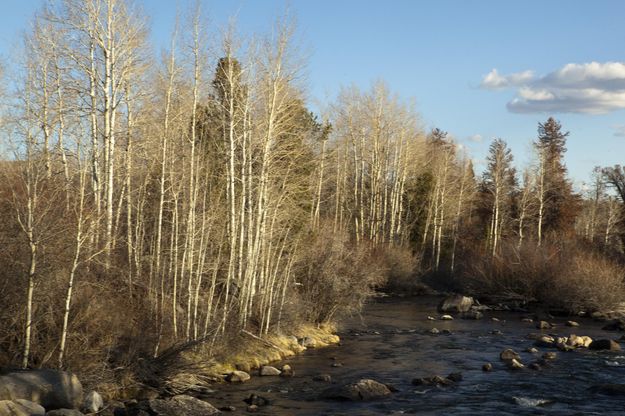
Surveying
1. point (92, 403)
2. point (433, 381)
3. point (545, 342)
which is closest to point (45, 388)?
point (92, 403)

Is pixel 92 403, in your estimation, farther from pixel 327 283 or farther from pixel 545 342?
pixel 545 342

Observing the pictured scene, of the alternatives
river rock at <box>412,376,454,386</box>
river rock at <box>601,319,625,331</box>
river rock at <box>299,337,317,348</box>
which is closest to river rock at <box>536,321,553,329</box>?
river rock at <box>601,319,625,331</box>

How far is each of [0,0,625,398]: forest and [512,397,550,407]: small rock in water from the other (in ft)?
24.8

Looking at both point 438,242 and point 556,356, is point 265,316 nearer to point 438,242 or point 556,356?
point 556,356

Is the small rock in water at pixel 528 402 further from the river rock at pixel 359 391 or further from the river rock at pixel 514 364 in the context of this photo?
the river rock at pixel 514 364

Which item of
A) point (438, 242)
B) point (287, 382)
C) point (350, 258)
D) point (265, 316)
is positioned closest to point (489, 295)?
point (438, 242)

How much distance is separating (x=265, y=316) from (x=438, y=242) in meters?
29.8

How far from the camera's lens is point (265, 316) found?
20.4 metres

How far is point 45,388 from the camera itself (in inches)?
466

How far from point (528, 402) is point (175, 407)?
25.7 ft

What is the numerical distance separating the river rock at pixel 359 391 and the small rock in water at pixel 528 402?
9.61 ft

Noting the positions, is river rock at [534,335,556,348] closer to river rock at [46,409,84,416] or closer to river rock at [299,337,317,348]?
river rock at [299,337,317,348]

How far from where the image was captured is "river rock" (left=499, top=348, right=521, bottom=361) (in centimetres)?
1986

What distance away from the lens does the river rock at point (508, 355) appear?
1986 cm
